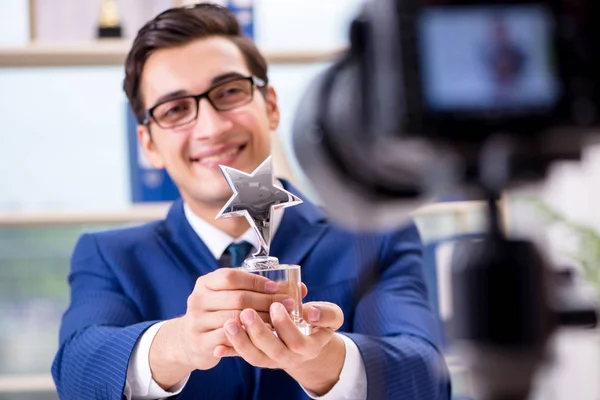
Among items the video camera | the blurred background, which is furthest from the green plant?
the video camera

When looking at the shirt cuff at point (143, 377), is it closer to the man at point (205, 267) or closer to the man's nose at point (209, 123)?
the man at point (205, 267)

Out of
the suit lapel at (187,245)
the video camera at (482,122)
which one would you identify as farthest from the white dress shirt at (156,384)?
the video camera at (482,122)

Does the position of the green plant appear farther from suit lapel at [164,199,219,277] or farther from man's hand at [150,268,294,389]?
man's hand at [150,268,294,389]

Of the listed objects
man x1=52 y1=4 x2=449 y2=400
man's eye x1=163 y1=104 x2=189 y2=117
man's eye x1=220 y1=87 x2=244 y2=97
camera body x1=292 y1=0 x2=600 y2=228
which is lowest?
man x1=52 y1=4 x2=449 y2=400

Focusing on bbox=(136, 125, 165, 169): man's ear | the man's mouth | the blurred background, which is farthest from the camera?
the blurred background

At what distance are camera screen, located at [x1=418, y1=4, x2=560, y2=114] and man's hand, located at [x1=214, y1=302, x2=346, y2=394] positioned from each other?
48 cm

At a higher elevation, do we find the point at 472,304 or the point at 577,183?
the point at 472,304

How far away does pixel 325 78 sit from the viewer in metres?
0.48

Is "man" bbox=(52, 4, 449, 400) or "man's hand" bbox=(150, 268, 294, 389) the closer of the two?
"man's hand" bbox=(150, 268, 294, 389)

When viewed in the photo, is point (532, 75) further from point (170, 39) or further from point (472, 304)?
point (170, 39)

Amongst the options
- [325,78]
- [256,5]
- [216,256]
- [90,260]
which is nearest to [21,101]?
[256,5]

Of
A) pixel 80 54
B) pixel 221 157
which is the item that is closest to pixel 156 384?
pixel 221 157

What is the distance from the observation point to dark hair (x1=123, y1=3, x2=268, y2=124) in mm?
1357

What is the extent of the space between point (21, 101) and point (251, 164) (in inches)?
51.0
